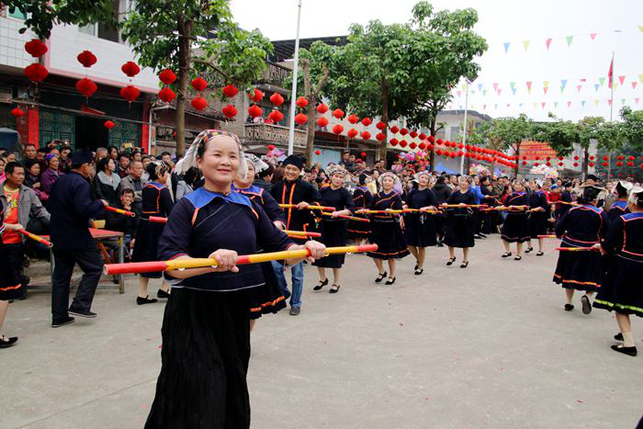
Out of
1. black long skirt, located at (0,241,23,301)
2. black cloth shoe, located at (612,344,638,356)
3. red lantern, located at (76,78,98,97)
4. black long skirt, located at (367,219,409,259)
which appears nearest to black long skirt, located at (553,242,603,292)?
black cloth shoe, located at (612,344,638,356)

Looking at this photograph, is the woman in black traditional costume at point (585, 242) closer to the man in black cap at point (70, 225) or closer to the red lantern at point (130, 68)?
the man in black cap at point (70, 225)

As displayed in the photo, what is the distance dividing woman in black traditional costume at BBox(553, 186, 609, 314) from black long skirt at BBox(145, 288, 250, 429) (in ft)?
20.4

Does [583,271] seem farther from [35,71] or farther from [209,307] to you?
[35,71]

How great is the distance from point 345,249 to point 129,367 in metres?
2.72

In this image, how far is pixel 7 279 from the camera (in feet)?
16.2

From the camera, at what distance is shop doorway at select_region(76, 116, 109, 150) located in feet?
53.3

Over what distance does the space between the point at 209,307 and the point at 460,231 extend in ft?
30.3

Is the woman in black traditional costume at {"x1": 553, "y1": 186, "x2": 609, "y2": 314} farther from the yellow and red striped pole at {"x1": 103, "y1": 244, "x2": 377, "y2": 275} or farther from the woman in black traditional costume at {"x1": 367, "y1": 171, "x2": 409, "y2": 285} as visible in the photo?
the yellow and red striped pole at {"x1": 103, "y1": 244, "x2": 377, "y2": 275}

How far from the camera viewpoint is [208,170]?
9.53ft

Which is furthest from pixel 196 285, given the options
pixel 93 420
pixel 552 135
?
pixel 552 135

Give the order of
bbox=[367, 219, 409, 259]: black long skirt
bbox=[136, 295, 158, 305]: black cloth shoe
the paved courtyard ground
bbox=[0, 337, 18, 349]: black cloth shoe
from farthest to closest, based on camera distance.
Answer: bbox=[367, 219, 409, 259]: black long skirt < bbox=[136, 295, 158, 305]: black cloth shoe < bbox=[0, 337, 18, 349]: black cloth shoe < the paved courtyard ground

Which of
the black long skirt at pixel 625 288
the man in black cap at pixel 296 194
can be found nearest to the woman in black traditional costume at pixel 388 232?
the man in black cap at pixel 296 194

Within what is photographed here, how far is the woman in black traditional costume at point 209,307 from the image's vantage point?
2.71 metres

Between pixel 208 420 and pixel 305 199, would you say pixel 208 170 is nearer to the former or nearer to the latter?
pixel 208 420
